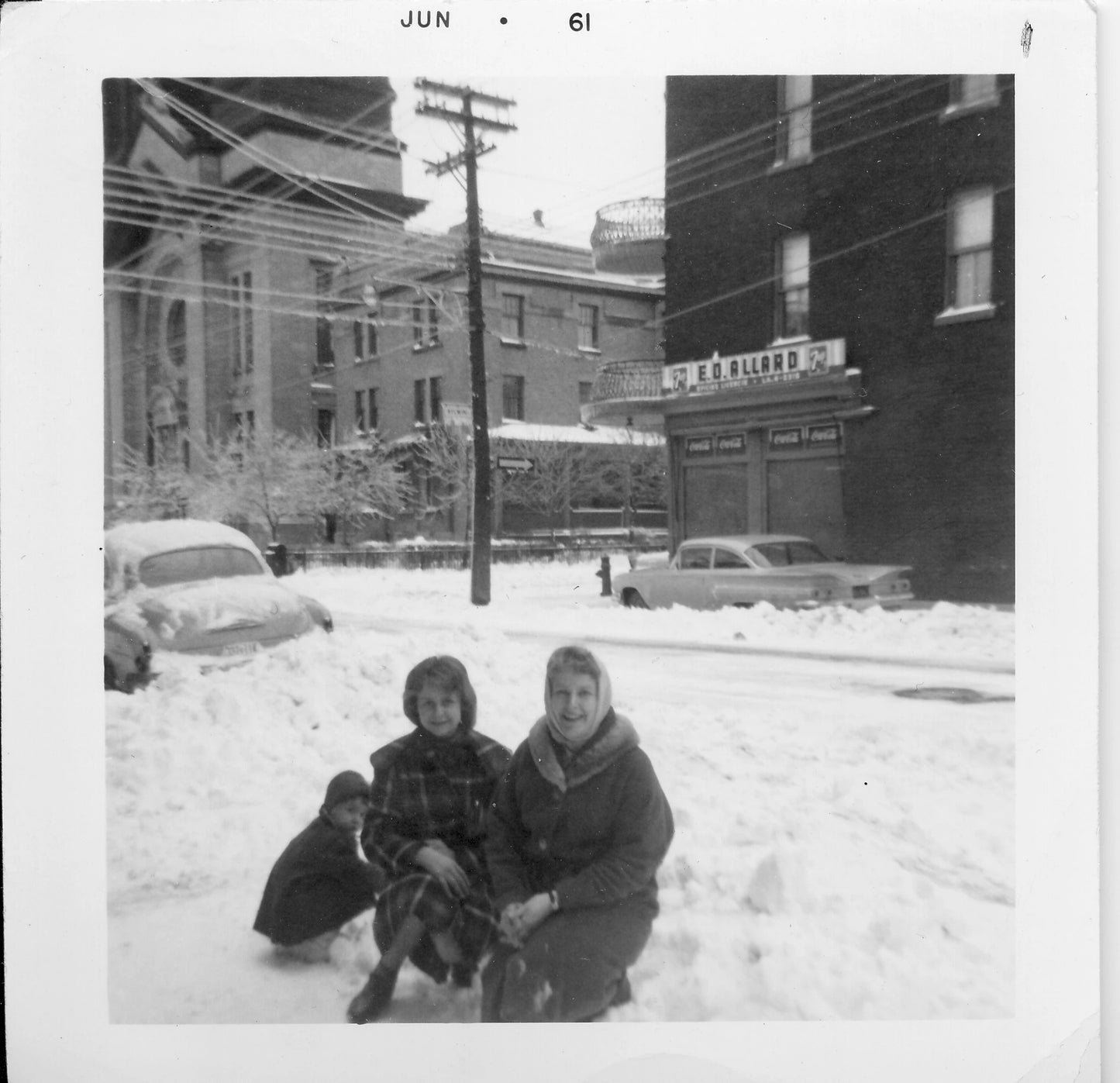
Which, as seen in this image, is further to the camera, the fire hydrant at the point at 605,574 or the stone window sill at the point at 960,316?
the fire hydrant at the point at 605,574

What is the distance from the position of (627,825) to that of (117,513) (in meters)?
2.20

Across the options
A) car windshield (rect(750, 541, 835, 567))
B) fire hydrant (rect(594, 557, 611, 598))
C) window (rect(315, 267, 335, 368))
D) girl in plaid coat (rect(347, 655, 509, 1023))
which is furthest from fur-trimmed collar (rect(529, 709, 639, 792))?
window (rect(315, 267, 335, 368))

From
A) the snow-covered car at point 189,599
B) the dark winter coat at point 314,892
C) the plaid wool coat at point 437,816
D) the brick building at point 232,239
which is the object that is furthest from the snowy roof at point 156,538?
the dark winter coat at point 314,892

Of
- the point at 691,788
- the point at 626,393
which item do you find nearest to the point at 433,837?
the point at 691,788

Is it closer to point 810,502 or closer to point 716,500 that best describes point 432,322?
point 716,500

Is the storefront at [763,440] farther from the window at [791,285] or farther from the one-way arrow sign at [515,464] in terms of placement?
the one-way arrow sign at [515,464]

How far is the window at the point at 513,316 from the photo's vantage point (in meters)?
3.62

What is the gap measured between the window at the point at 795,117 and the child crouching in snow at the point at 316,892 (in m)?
2.84

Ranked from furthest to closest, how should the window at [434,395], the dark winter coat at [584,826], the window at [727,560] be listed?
the window at [434,395], the window at [727,560], the dark winter coat at [584,826]

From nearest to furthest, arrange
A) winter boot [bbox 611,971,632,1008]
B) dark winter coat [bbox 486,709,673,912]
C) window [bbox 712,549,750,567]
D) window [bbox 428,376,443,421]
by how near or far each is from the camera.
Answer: dark winter coat [bbox 486,709,673,912]
winter boot [bbox 611,971,632,1008]
window [bbox 712,549,750,567]
window [bbox 428,376,443,421]

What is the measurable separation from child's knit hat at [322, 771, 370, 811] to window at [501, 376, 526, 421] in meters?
1.49

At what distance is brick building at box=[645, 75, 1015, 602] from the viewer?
3332mm

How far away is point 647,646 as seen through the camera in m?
3.51

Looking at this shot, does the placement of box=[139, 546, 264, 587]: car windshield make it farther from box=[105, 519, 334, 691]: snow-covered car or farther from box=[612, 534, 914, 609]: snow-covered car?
box=[612, 534, 914, 609]: snow-covered car
